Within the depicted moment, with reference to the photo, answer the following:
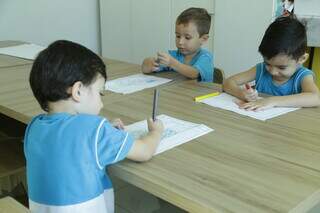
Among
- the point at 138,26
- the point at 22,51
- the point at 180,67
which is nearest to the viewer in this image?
the point at 180,67

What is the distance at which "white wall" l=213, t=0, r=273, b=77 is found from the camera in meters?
2.87

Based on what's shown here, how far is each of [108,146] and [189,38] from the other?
1152mm

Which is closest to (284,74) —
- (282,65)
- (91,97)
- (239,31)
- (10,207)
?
(282,65)

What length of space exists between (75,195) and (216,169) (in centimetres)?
32

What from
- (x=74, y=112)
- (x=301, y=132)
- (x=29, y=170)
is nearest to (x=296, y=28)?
(x=301, y=132)

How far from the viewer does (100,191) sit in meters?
0.97

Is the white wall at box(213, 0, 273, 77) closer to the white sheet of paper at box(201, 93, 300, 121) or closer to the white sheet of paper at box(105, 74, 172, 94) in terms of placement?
the white sheet of paper at box(105, 74, 172, 94)

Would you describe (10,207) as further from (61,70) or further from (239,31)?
(239,31)

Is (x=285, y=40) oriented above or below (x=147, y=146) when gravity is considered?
above

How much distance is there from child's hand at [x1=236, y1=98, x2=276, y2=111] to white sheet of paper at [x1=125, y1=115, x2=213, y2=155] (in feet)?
0.80

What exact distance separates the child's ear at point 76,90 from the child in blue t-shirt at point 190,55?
3.02 feet

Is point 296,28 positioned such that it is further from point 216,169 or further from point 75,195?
point 75,195

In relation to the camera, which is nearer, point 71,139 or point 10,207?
point 10,207

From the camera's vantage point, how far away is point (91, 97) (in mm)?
979
